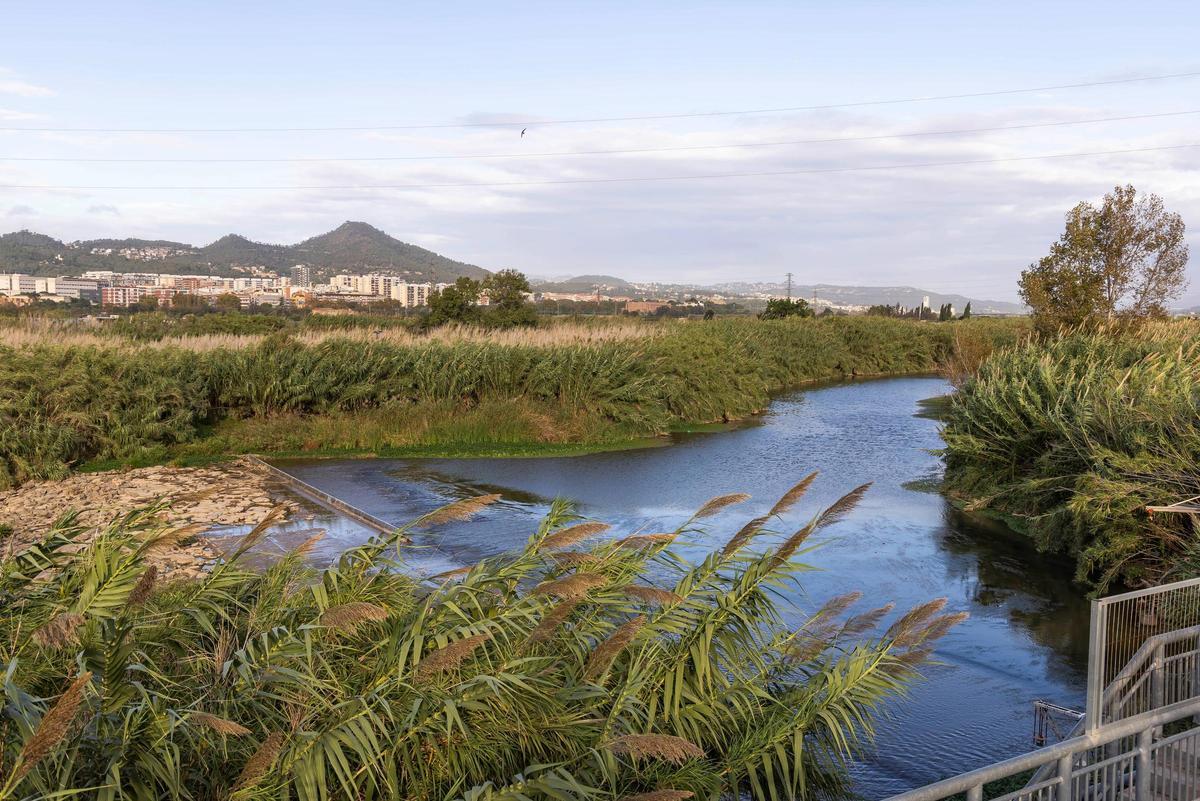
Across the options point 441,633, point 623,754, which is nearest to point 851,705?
point 623,754

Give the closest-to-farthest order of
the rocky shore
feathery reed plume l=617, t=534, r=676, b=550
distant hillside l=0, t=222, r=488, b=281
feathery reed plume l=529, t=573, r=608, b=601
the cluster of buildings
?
feathery reed plume l=529, t=573, r=608, b=601 < feathery reed plume l=617, t=534, r=676, b=550 < the rocky shore < the cluster of buildings < distant hillside l=0, t=222, r=488, b=281

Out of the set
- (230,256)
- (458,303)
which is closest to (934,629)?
(458,303)

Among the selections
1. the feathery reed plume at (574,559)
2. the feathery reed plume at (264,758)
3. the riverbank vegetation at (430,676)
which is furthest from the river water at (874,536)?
the feathery reed plume at (264,758)

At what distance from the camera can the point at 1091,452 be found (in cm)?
1158

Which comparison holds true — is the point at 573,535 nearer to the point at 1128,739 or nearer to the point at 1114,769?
the point at 1114,769

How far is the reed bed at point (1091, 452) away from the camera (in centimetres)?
1027

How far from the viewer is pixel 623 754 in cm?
489

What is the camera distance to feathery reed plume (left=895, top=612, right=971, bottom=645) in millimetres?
5117

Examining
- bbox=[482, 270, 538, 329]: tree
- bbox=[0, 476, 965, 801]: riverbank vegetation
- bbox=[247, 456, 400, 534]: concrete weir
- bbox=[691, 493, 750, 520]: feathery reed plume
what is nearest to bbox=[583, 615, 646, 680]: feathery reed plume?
bbox=[0, 476, 965, 801]: riverbank vegetation

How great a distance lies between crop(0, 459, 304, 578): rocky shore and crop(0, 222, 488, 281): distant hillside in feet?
178

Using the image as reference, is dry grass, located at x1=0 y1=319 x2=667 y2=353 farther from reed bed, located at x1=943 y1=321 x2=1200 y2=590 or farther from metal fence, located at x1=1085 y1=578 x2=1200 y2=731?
metal fence, located at x1=1085 y1=578 x2=1200 y2=731

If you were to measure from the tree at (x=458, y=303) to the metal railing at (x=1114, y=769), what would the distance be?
117ft

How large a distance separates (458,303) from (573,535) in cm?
3623

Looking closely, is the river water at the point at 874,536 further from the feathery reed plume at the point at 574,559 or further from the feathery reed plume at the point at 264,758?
the feathery reed plume at the point at 264,758
